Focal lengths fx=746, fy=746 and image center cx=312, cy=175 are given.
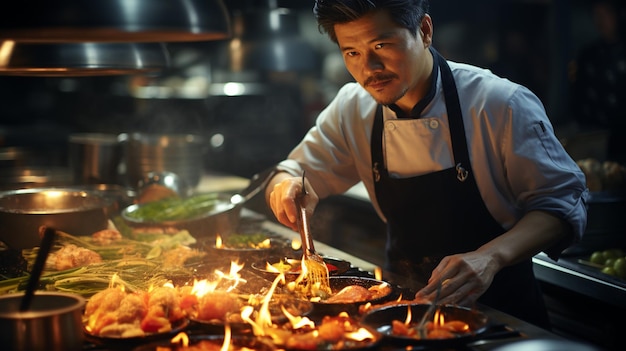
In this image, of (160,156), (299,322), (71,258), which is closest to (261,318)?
(299,322)

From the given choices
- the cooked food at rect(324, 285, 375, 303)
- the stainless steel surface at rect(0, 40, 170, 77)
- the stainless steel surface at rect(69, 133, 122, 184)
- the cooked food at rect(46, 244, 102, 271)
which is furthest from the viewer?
the stainless steel surface at rect(69, 133, 122, 184)

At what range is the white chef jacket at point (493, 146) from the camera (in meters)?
2.90

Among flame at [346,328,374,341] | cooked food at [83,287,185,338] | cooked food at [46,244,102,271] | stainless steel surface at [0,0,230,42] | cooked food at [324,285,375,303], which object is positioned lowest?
flame at [346,328,374,341]

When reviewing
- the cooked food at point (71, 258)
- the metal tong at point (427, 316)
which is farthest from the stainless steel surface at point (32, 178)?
the metal tong at point (427, 316)

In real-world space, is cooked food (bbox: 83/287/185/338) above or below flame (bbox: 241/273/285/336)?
above

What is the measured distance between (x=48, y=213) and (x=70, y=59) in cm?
73

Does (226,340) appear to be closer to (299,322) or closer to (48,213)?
(299,322)

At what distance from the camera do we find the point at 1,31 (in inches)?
85.9

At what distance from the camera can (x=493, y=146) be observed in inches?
121

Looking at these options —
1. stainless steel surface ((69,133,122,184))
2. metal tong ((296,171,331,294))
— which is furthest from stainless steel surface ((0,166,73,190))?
metal tong ((296,171,331,294))

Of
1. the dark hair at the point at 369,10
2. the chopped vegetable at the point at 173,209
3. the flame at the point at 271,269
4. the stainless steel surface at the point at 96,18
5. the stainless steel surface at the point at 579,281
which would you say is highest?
the dark hair at the point at 369,10

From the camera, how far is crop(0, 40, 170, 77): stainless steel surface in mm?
3225

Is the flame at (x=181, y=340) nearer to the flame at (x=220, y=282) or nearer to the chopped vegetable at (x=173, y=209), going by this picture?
the flame at (x=220, y=282)

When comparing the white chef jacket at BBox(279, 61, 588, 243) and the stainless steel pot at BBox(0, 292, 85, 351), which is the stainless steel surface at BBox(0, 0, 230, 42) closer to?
the stainless steel pot at BBox(0, 292, 85, 351)
